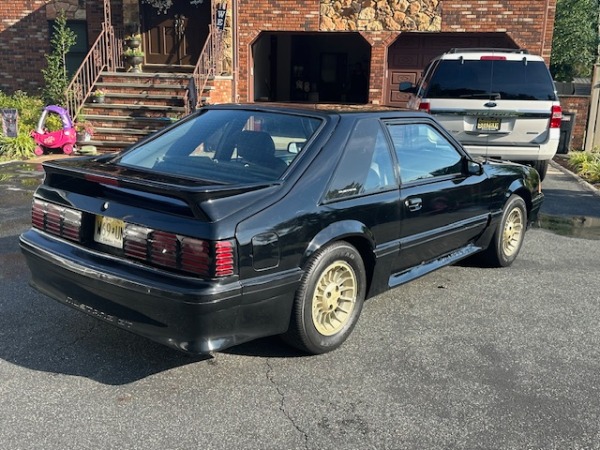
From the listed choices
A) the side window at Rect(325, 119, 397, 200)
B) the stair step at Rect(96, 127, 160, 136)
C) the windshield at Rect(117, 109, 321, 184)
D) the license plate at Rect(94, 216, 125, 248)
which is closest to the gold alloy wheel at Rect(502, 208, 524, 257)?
the side window at Rect(325, 119, 397, 200)

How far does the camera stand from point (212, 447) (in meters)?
2.76

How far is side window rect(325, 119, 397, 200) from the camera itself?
3.71 m

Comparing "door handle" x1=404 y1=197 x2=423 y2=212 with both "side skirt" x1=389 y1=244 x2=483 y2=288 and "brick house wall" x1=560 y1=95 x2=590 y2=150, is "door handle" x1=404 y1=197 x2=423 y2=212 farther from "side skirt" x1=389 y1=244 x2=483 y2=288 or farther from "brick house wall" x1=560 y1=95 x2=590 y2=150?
"brick house wall" x1=560 y1=95 x2=590 y2=150

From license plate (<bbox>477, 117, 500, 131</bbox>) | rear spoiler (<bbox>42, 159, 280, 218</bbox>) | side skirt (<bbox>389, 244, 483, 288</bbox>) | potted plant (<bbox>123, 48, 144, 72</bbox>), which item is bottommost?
side skirt (<bbox>389, 244, 483, 288</bbox>)

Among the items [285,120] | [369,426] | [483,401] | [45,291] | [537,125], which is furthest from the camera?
[537,125]

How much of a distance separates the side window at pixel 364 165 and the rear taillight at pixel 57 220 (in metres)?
1.48

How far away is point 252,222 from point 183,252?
15.2 inches

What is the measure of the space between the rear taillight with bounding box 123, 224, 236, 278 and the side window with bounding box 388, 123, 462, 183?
169 cm

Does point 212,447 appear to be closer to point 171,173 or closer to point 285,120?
point 171,173

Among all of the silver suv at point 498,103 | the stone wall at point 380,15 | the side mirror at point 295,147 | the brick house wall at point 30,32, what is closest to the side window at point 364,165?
the side mirror at point 295,147

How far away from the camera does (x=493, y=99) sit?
8375 millimetres

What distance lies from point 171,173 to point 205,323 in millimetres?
1107

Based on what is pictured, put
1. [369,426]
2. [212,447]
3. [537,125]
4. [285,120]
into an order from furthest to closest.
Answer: [537,125], [285,120], [369,426], [212,447]

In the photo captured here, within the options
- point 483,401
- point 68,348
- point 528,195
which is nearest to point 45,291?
point 68,348
